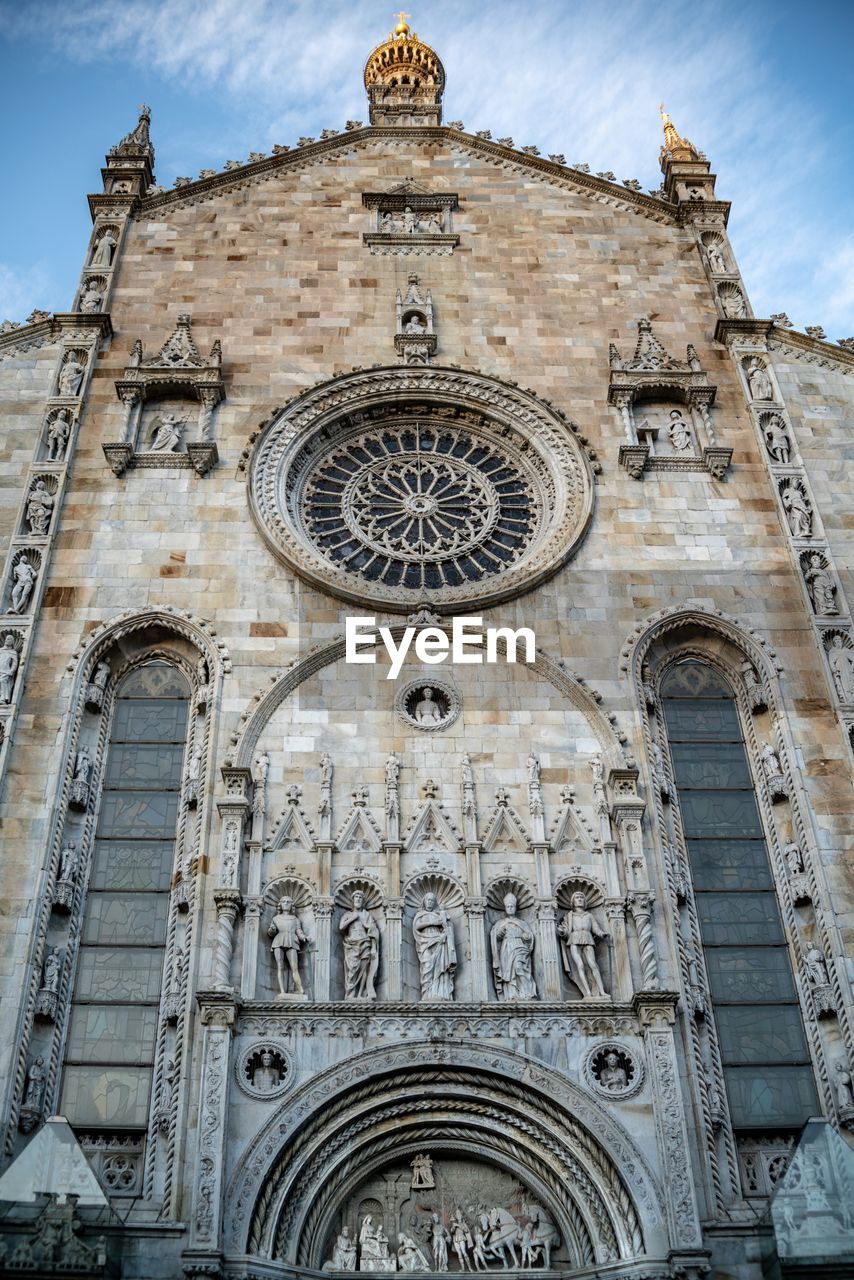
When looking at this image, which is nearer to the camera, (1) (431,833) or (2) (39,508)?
(1) (431,833)

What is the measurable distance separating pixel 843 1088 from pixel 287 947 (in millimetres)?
6280

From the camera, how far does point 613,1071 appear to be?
548 inches

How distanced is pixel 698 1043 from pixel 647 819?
273 centimetres

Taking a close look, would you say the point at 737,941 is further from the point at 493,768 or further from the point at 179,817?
the point at 179,817

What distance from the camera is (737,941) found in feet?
50.9

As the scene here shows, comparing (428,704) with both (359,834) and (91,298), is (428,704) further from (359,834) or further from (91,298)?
(91,298)

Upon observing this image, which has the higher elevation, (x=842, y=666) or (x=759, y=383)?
(x=759, y=383)

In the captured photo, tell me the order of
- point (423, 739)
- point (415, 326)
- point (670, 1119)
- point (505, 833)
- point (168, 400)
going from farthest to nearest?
point (415, 326) → point (168, 400) → point (423, 739) → point (505, 833) → point (670, 1119)

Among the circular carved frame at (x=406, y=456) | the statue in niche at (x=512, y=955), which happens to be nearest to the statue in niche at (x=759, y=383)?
the circular carved frame at (x=406, y=456)

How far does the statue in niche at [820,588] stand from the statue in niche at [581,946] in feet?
18.1

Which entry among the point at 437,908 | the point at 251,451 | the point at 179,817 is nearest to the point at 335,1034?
the point at 437,908

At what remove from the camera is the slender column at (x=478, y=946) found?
14461 mm

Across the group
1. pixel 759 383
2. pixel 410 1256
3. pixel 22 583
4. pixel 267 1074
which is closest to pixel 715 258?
pixel 759 383

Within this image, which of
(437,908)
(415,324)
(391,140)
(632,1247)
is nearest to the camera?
(632,1247)
